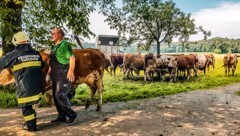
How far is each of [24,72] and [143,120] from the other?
3.02 metres

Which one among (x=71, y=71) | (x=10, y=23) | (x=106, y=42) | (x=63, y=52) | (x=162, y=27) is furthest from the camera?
(x=106, y=42)

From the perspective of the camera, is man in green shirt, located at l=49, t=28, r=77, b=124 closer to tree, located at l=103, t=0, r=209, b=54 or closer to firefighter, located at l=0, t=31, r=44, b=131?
firefighter, located at l=0, t=31, r=44, b=131

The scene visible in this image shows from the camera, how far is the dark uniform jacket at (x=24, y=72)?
6488 mm

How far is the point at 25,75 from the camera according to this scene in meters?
6.55

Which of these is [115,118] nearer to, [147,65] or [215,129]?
[215,129]

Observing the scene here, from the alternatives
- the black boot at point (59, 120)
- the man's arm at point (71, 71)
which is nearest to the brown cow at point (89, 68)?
the black boot at point (59, 120)

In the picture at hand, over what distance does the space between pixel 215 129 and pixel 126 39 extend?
39903 mm

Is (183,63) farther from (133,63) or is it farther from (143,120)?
(143,120)

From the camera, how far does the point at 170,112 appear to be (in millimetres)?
9047

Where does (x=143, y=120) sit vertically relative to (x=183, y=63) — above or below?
below

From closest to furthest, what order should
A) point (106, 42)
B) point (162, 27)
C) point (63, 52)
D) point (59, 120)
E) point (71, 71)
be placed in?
point (71, 71) → point (63, 52) → point (59, 120) → point (162, 27) → point (106, 42)

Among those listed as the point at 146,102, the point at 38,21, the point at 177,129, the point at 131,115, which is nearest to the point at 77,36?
the point at 38,21

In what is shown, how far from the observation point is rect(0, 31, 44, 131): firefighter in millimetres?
6504

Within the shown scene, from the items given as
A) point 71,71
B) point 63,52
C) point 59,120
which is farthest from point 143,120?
point 63,52
